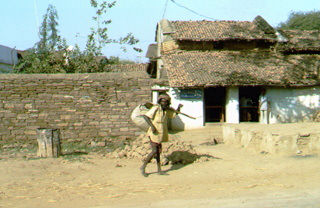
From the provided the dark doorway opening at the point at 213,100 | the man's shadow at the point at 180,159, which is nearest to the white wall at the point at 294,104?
the dark doorway opening at the point at 213,100

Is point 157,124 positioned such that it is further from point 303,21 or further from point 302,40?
point 303,21

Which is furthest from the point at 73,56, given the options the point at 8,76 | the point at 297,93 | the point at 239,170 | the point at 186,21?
the point at 239,170

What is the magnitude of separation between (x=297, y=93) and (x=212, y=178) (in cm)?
1253

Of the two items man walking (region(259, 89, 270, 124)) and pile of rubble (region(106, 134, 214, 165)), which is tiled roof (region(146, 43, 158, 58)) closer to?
man walking (region(259, 89, 270, 124))

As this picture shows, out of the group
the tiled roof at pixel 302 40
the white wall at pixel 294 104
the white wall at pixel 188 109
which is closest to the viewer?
the white wall at pixel 188 109

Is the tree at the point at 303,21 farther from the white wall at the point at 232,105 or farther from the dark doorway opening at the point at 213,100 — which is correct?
the white wall at the point at 232,105

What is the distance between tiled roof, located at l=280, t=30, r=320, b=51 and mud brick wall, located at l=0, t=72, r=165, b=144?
12.3 metres

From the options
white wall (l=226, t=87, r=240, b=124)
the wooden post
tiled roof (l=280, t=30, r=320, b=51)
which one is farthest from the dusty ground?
tiled roof (l=280, t=30, r=320, b=51)

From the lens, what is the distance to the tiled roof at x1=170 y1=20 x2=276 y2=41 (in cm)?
1952

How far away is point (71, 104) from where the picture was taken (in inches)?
429

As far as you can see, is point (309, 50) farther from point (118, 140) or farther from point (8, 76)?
point (8, 76)

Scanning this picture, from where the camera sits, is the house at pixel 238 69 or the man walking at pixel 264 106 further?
the man walking at pixel 264 106

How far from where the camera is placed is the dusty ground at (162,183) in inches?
194

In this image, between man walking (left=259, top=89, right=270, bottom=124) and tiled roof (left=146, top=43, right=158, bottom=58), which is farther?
tiled roof (left=146, top=43, right=158, bottom=58)
